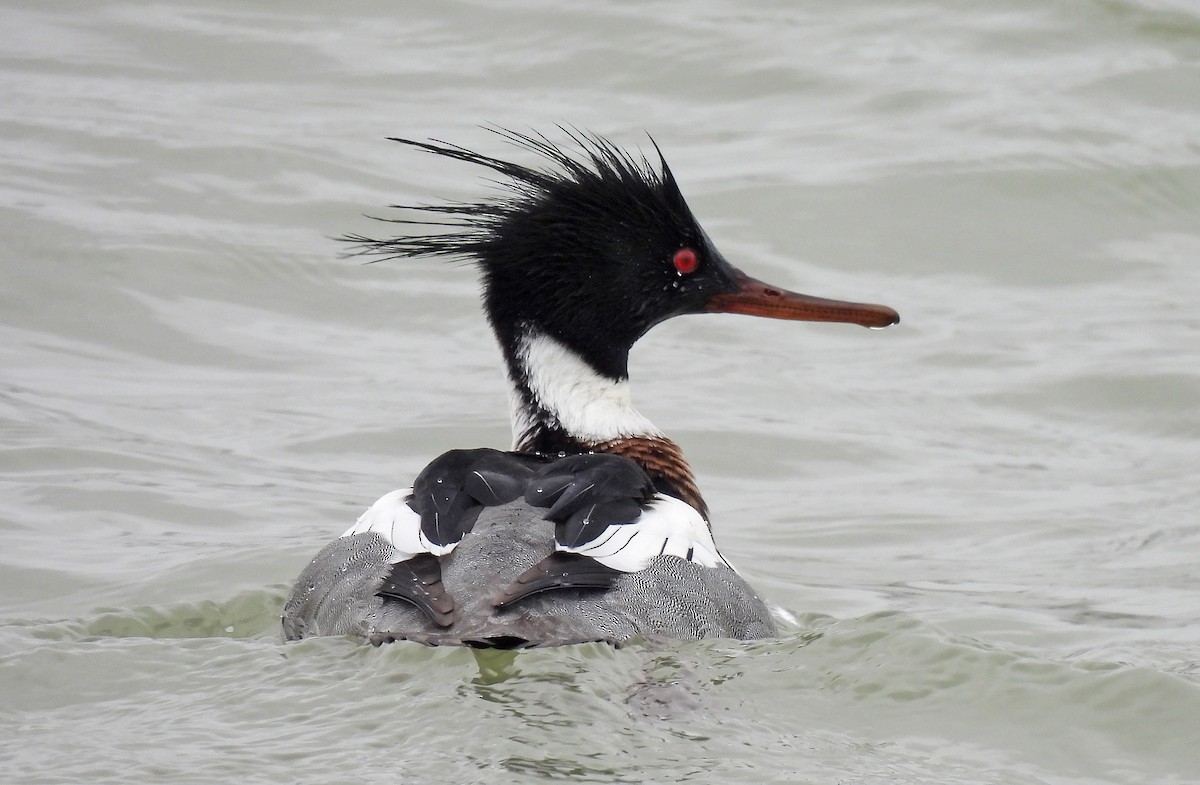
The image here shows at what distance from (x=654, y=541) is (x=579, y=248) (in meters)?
1.16

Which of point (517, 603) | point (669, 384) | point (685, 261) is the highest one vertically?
point (685, 261)

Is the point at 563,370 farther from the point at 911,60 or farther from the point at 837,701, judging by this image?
the point at 911,60

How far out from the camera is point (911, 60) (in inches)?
430

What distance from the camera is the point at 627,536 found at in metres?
4.11

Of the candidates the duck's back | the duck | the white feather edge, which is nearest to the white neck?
the duck

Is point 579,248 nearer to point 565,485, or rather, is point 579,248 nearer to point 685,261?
point 685,261

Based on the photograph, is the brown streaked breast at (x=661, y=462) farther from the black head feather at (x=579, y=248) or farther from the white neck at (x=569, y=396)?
the black head feather at (x=579, y=248)

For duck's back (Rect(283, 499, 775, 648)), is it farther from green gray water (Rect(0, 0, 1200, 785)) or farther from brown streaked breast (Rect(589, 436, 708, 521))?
brown streaked breast (Rect(589, 436, 708, 521))

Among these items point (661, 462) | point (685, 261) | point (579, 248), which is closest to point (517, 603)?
point (661, 462)

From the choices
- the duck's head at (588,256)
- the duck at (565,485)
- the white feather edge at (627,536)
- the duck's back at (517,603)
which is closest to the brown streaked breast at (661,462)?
the duck at (565,485)

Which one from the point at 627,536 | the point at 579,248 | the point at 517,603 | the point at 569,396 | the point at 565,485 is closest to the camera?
the point at 517,603

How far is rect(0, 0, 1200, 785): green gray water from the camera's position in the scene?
12.7ft

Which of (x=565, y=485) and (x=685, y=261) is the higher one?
(x=685, y=261)

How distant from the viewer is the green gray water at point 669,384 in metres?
3.88
